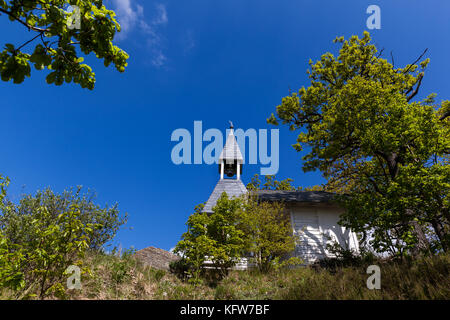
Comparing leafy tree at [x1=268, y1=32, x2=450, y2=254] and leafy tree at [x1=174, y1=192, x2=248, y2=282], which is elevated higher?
leafy tree at [x1=268, y1=32, x2=450, y2=254]

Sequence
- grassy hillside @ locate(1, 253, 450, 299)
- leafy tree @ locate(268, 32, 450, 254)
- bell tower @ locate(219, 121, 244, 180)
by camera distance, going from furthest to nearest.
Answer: bell tower @ locate(219, 121, 244, 180) → leafy tree @ locate(268, 32, 450, 254) → grassy hillside @ locate(1, 253, 450, 299)

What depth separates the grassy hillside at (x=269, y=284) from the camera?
5.56 meters

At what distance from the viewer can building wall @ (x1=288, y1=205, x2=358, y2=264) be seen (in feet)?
49.0

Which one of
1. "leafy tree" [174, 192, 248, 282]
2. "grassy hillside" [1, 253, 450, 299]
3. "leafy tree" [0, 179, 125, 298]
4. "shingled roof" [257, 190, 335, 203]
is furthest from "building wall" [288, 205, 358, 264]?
"leafy tree" [0, 179, 125, 298]

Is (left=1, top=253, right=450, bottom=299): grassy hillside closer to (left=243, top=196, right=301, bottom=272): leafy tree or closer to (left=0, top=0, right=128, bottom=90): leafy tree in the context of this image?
(left=243, top=196, right=301, bottom=272): leafy tree

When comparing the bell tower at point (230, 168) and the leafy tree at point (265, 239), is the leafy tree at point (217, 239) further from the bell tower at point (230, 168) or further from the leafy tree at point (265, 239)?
the bell tower at point (230, 168)

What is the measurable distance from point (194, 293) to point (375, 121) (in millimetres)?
10858

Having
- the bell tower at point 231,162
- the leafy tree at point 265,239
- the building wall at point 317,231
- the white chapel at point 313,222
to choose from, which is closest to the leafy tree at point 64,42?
the leafy tree at point 265,239

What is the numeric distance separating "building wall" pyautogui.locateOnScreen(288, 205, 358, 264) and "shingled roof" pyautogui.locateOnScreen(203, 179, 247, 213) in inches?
180

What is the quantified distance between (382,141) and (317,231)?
8.35 meters

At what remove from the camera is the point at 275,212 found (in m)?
12.5

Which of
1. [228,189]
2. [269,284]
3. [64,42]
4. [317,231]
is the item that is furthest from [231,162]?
[64,42]

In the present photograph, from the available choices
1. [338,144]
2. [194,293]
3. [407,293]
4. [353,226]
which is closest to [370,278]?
[407,293]
